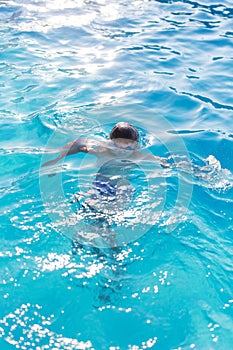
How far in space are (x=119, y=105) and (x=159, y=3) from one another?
6989 mm

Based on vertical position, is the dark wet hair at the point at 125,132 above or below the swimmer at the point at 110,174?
above

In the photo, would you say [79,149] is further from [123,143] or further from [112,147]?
[123,143]

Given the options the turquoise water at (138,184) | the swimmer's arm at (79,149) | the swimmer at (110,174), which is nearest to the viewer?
the turquoise water at (138,184)

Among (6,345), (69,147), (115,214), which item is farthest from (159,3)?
(6,345)

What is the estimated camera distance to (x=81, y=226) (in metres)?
5.38

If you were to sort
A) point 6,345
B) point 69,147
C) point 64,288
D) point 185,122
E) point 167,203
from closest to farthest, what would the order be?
point 6,345 → point 64,288 → point 167,203 → point 69,147 → point 185,122

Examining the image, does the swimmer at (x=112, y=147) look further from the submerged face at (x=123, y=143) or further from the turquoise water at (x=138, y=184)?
the turquoise water at (x=138, y=184)

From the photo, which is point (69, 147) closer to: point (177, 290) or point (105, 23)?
point (177, 290)

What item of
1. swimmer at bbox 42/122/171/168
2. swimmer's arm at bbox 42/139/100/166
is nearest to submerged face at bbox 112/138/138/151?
swimmer at bbox 42/122/171/168

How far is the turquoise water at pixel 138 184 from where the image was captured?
441cm

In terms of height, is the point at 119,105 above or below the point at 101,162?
above

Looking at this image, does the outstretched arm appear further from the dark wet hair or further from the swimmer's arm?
the dark wet hair

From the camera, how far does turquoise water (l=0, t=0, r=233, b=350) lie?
14.5ft

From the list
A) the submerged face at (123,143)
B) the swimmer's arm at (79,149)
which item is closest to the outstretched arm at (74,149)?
the swimmer's arm at (79,149)
